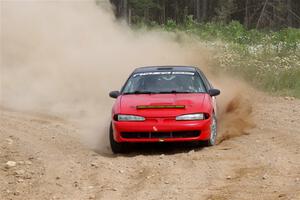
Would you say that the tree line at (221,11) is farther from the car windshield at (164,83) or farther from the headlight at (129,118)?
the headlight at (129,118)

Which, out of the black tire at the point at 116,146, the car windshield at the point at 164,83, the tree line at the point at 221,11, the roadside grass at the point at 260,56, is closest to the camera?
the black tire at the point at 116,146

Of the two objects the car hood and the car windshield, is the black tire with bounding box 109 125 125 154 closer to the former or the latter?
the car hood

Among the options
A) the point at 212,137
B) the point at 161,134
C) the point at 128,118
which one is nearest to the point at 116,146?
the point at 128,118

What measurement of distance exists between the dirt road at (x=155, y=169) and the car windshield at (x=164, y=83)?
110 centimetres

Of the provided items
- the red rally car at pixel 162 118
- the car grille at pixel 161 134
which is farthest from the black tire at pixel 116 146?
the car grille at pixel 161 134

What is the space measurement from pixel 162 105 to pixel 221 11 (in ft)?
147

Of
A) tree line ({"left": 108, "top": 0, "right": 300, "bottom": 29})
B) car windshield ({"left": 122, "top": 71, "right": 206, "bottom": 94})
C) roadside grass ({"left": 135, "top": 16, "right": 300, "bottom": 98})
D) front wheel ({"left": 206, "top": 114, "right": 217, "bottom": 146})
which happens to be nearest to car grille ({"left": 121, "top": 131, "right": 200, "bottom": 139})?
front wheel ({"left": 206, "top": 114, "right": 217, "bottom": 146})

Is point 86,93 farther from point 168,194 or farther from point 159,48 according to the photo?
point 168,194

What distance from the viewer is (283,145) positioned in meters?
11.1

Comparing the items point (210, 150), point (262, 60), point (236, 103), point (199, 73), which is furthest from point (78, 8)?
point (210, 150)

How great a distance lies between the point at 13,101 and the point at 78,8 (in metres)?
7.50

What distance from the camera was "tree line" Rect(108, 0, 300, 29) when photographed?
50.9 metres

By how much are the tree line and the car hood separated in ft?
118

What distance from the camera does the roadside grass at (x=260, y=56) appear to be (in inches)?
804
